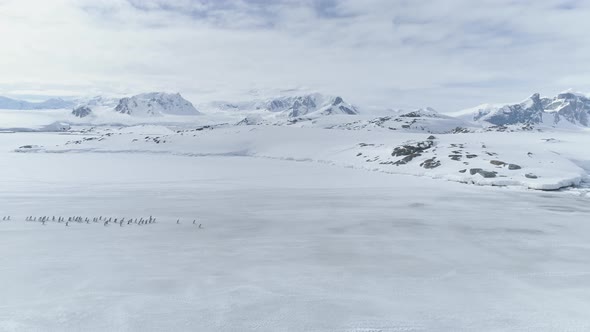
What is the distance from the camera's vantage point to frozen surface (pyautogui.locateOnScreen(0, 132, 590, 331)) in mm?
7809

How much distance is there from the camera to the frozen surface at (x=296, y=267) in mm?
7809

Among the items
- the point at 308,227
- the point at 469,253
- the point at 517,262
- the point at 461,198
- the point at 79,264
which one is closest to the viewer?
the point at 79,264

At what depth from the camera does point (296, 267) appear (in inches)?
424

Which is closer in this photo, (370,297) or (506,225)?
(370,297)

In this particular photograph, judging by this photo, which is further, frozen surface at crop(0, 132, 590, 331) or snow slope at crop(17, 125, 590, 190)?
snow slope at crop(17, 125, 590, 190)

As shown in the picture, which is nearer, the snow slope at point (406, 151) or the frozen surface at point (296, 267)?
the frozen surface at point (296, 267)

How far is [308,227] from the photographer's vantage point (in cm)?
1583

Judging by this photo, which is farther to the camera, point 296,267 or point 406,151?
point 406,151

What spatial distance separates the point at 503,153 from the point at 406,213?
2513 centimetres

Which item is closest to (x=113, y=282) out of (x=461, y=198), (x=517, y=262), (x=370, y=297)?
(x=370, y=297)

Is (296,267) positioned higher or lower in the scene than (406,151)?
lower

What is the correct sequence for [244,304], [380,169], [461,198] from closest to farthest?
[244,304]
[461,198]
[380,169]

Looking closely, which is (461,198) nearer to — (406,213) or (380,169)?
(406,213)

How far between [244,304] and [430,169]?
106 ft
